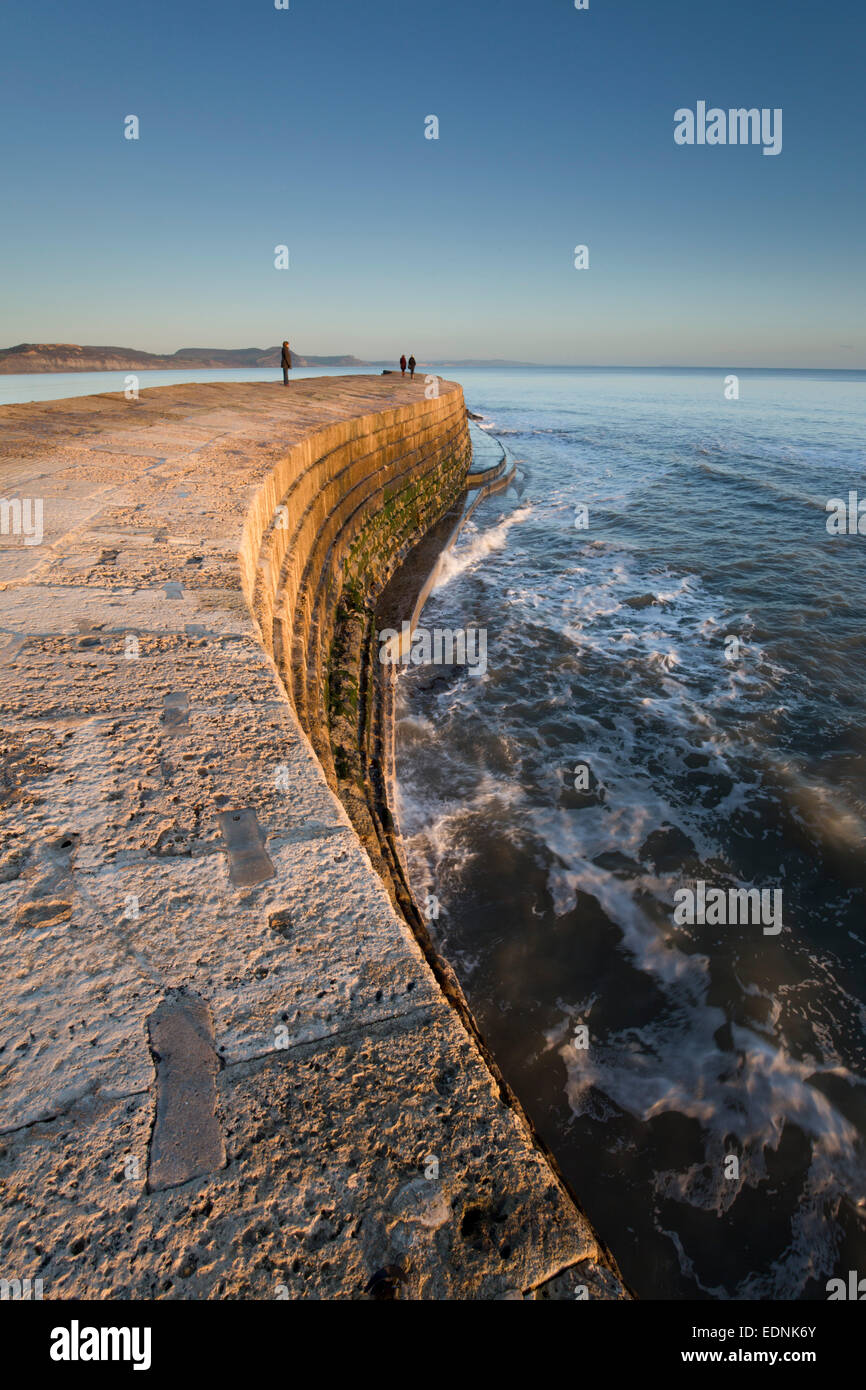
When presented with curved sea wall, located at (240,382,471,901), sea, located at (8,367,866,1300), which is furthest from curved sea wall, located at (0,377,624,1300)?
sea, located at (8,367,866,1300)

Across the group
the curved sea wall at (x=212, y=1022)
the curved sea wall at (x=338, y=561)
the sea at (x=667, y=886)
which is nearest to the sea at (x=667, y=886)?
the sea at (x=667, y=886)

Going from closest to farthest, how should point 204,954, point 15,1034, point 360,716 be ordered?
point 15,1034
point 204,954
point 360,716

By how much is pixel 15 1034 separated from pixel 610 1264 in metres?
1.43

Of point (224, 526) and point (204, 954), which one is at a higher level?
point (224, 526)

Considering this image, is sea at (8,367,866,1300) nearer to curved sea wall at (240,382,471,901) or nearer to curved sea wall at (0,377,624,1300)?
curved sea wall at (240,382,471,901)

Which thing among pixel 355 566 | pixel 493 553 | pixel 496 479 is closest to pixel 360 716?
pixel 355 566

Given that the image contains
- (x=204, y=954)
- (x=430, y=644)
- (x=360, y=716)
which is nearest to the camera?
(x=204, y=954)

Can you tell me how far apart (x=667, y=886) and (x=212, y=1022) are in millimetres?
4635

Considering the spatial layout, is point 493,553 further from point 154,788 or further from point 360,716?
point 154,788

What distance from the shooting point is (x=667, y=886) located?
527 cm

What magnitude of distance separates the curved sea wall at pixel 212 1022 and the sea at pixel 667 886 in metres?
1.90

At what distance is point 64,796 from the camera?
2.10 metres

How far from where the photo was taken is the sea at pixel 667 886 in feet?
11.0

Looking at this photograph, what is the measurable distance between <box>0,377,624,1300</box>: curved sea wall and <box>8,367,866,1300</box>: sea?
1.90m
